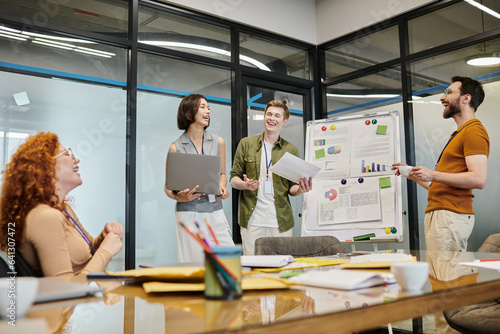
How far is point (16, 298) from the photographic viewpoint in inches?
27.2

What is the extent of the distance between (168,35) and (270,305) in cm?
361

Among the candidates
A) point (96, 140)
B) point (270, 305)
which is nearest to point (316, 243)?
point (270, 305)

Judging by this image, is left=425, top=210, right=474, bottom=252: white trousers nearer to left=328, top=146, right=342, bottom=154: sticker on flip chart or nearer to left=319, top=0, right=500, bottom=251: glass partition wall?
left=319, top=0, right=500, bottom=251: glass partition wall

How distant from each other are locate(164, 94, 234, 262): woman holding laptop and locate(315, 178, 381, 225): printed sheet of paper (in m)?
0.93

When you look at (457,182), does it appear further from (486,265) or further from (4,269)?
(4,269)

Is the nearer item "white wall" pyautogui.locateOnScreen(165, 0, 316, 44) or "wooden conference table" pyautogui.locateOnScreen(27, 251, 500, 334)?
"wooden conference table" pyautogui.locateOnScreen(27, 251, 500, 334)

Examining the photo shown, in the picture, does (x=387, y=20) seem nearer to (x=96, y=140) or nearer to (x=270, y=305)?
(x=96, y=140)

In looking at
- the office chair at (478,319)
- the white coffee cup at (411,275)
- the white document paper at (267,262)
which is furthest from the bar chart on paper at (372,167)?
the white coffee cup at (411,275)

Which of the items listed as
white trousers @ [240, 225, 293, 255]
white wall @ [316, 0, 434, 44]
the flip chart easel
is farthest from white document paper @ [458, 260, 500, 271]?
white wall @ [316, 0, 434, 44]

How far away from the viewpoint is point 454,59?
3.88 m

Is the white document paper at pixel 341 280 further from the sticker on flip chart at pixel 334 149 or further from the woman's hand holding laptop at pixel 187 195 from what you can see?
the sticker on flip chart at pixel 334 149

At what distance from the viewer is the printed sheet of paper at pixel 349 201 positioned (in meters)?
3.68

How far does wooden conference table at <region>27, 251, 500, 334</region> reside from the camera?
70 centimetres

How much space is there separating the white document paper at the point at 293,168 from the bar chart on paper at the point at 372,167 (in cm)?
52
